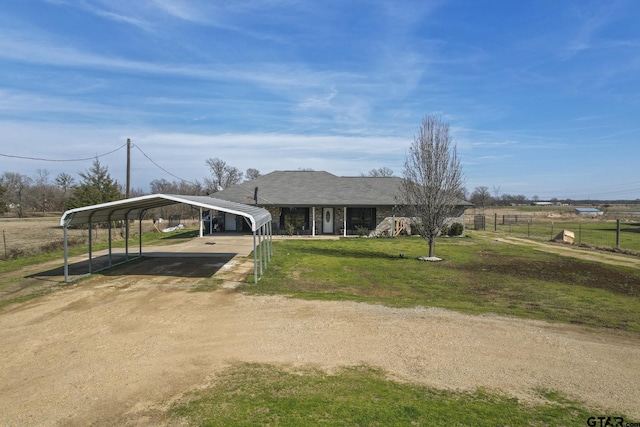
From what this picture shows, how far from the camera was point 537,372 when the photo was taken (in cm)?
573

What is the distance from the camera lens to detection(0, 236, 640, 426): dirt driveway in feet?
16.2

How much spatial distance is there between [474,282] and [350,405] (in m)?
9.31

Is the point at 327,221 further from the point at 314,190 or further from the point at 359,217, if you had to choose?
the point at 314,190

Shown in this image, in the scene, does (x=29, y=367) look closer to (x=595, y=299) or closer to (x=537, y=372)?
(x=537, y=372)

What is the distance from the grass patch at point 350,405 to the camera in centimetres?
431

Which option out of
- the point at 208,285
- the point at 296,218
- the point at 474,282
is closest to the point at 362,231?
the point at 296,218

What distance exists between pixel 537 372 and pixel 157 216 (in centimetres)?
4322

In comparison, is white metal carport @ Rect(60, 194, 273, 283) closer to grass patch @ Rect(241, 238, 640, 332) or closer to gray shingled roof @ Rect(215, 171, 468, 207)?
grass patch @ Rect(241, 238, 640, 332)

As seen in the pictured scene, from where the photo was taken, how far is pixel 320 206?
89.5 ft

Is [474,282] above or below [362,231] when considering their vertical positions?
below

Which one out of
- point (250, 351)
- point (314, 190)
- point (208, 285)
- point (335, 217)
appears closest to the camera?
point (250, 351)

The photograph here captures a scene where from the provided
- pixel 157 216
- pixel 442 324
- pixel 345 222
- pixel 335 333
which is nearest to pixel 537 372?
pixel 442 324

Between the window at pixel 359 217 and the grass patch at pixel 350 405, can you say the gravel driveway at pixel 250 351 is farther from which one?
the window at pixel 359 217

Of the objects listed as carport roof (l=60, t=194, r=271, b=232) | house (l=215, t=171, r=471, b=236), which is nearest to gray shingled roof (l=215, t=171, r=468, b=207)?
house (l=215, t=171, r=471, b=236)
